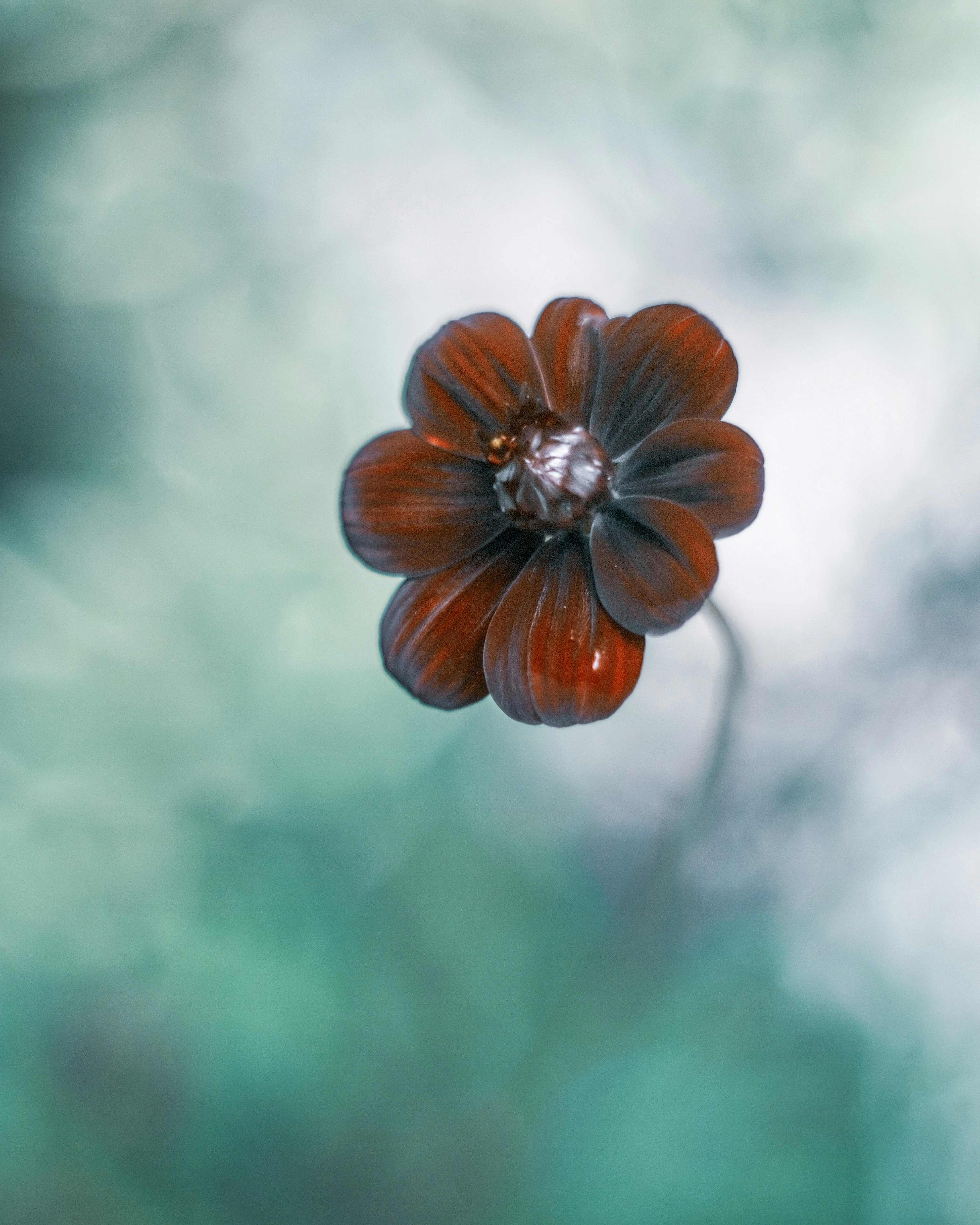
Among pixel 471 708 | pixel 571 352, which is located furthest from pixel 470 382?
pixel 471 708

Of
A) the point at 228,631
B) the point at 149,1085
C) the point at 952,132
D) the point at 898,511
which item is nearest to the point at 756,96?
the point at 952,132

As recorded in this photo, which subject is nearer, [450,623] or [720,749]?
[450,623]

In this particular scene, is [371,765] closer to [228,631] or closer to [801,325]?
[228,631]

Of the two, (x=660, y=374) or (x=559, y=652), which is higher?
(x=660, y=374)

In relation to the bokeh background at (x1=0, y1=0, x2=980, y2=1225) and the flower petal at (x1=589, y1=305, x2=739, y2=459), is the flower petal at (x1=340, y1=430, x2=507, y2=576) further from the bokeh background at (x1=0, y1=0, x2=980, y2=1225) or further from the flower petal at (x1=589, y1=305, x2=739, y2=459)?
the bokeh background at (x1=0, y1=0, x2=980, y2=1225)

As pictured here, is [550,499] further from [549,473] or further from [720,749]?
[720,749]

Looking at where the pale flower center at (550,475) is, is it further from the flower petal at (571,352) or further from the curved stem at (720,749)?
the curved stem at (720,749)
